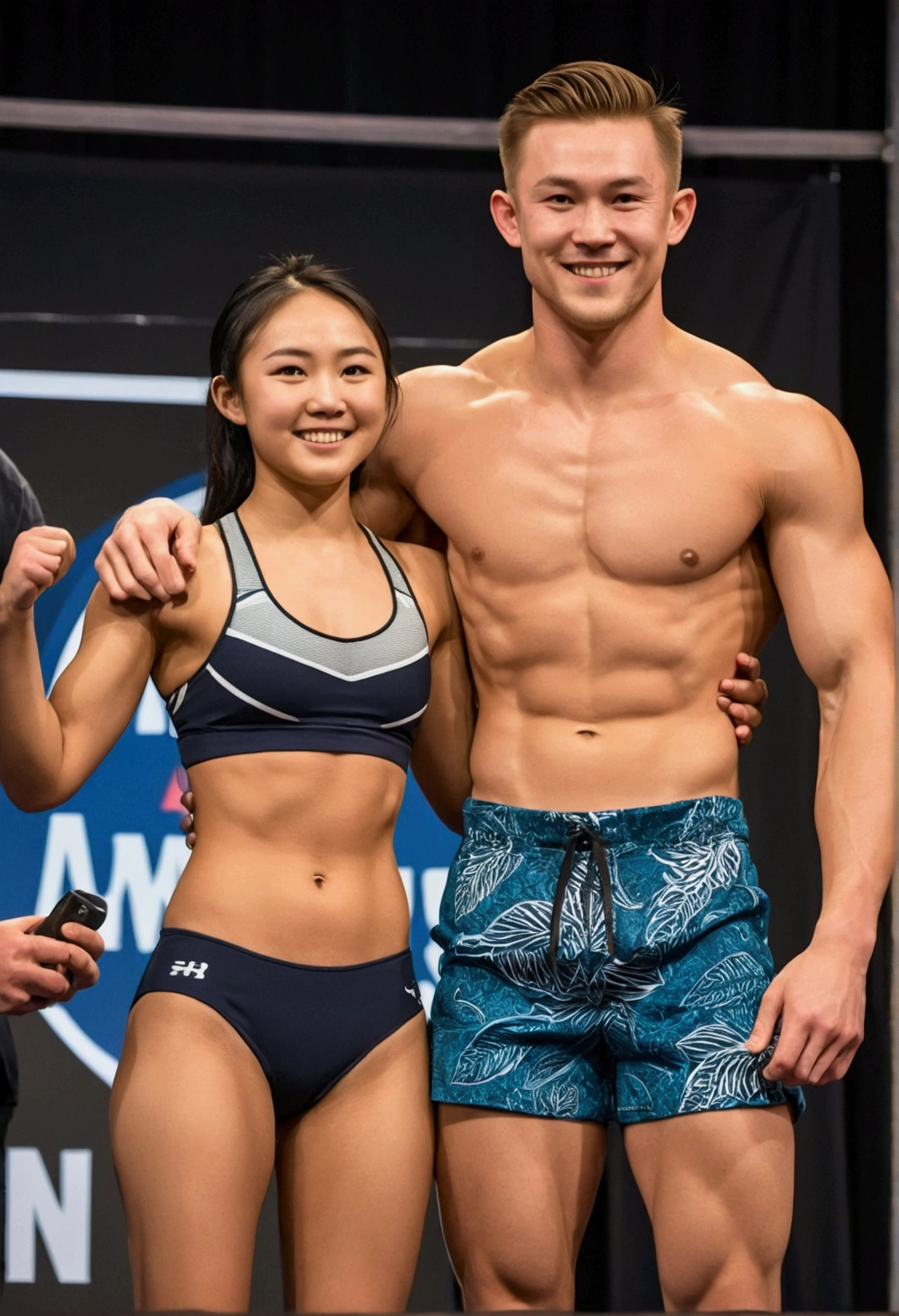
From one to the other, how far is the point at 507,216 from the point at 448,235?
4.92 ft

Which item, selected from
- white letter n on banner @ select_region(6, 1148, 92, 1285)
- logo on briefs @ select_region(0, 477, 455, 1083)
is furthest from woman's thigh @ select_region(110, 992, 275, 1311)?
white letter n on banner @ select_region(6, 1148, 92, 1285)

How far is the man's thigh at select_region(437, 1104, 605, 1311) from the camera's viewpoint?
223 cm

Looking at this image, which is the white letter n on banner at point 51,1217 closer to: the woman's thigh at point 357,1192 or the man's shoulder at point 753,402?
the woman's thigh at point 357,1192

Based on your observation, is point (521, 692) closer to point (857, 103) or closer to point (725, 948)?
point (725, 948)

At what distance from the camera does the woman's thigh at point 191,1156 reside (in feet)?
6.60

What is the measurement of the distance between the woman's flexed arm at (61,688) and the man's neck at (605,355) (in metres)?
0.73

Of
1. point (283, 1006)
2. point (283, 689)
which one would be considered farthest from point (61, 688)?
point (283, 1006)

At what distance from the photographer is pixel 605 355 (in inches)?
96.3

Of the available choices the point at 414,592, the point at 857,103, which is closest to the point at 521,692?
the point at 414,592

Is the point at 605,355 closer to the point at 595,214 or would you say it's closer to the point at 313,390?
the point at 595,214

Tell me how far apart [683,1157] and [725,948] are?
11.3 inches

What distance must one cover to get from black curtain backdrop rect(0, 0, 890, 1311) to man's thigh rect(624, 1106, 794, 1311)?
5.70 feet

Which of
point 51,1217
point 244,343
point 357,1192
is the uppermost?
point 244,343

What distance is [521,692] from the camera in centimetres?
241
